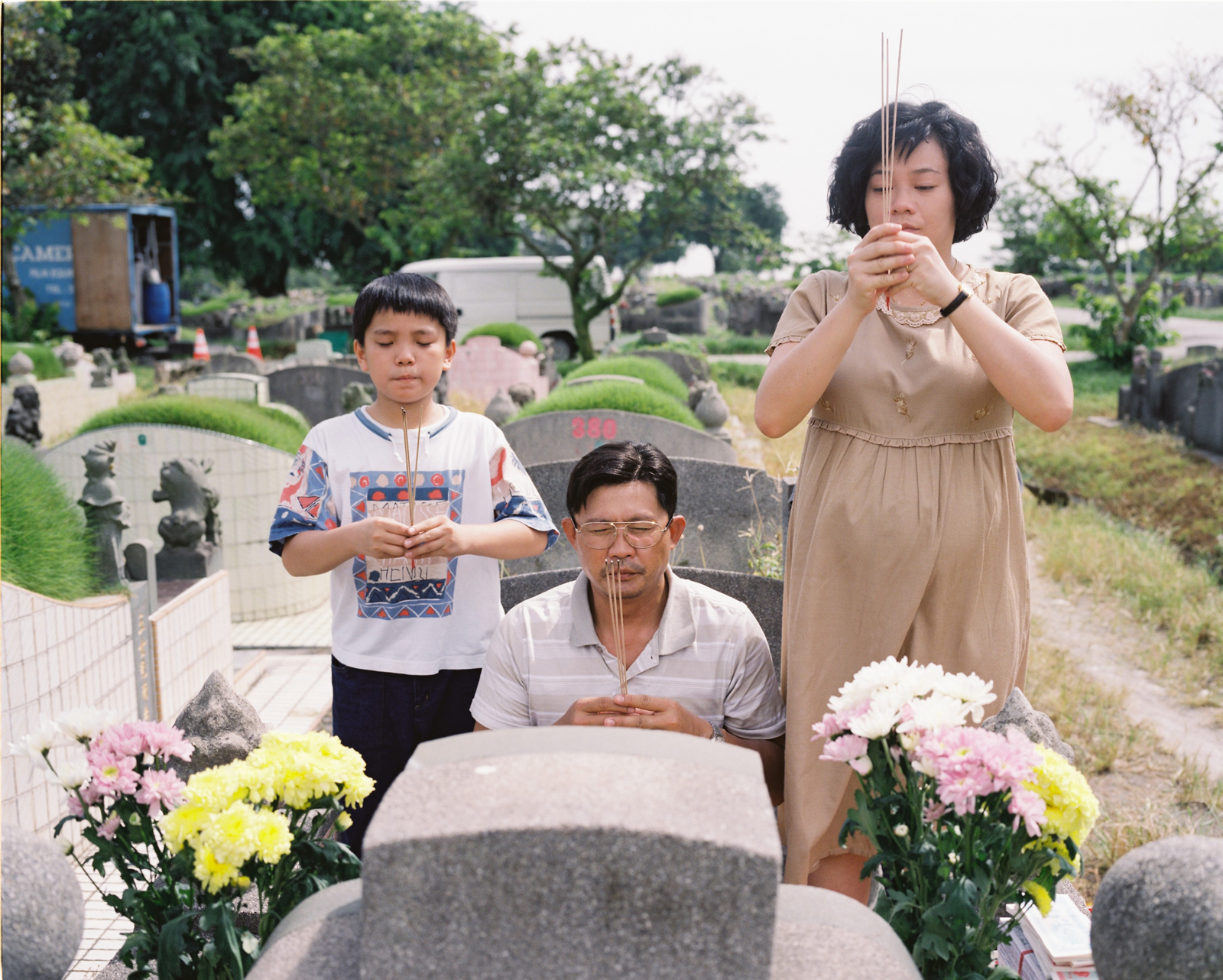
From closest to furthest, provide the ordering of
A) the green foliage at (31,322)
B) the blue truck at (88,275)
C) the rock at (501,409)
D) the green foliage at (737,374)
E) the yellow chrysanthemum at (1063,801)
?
the yellow chrysanthemum at (1063,801) → the rock at (501,409) → the green foliage at (737,374) → the green foliage at (31,322) → the blue truck at (88,275)

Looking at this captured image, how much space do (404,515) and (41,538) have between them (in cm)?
219

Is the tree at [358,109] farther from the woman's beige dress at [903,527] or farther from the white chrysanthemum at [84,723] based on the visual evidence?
the white chrysanthemum at [84,723]

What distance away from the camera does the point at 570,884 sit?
1.02 metres

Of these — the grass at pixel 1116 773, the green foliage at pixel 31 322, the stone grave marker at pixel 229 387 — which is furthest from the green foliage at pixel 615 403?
the green foliage at pixel 31 322

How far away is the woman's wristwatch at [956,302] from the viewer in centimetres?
173

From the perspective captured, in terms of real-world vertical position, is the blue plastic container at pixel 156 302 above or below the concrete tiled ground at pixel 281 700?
above

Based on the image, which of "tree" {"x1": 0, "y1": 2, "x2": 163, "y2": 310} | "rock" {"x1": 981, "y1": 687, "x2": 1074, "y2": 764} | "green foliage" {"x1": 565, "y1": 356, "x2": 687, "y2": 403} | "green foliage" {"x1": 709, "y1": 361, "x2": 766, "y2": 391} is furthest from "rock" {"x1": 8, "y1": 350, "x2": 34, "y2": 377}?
"rock" {"x1": 981, "y1": 687, "x2": 1074, "y2": 764}

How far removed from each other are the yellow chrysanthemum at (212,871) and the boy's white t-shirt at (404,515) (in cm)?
101

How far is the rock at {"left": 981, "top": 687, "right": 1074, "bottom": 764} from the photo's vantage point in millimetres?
1644

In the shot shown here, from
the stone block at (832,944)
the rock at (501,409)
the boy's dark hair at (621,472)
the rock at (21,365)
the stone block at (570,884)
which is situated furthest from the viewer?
the rock at (21,365)

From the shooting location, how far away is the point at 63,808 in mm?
3215

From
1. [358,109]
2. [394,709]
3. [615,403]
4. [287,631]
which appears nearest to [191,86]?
[358,109]

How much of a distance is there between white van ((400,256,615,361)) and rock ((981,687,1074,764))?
679 inches

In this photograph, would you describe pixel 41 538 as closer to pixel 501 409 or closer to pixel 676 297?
pixel 501 409
